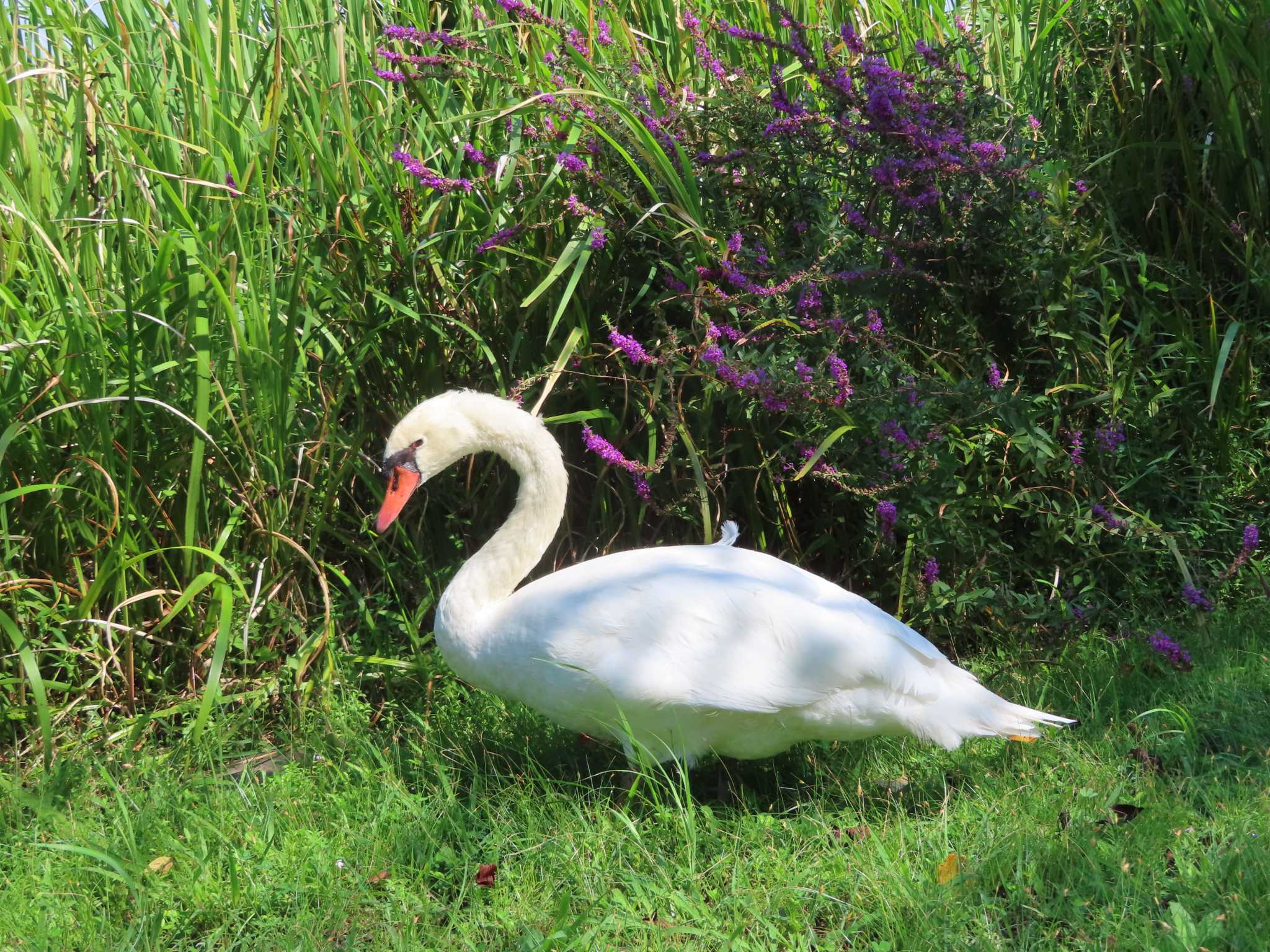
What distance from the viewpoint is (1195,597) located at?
356 cm

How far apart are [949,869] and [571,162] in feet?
7.37

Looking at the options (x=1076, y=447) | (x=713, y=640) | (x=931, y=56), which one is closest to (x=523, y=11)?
(x=931, y=56)

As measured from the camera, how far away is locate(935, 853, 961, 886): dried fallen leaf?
2.51m

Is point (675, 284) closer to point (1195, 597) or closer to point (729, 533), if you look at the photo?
point (729, 533)

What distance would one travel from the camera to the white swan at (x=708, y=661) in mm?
2807

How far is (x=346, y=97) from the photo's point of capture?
3689 millimetres

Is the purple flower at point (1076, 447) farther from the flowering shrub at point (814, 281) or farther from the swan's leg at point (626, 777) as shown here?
the swan's leg at point (626, 777)

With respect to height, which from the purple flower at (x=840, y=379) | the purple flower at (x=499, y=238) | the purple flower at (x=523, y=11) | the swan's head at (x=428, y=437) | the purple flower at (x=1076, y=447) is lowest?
the purple flower at (x=1076, y=447)

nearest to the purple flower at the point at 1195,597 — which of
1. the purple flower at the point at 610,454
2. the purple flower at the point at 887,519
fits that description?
the purple flower at the point at 887,519

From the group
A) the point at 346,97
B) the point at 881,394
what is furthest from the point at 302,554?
the point at 881,394

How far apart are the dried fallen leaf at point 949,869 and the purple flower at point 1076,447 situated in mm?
1598

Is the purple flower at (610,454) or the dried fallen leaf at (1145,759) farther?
the purple flower at (610,454)

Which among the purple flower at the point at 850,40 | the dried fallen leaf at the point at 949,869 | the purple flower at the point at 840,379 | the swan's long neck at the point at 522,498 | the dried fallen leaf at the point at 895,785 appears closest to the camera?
the dried fallen leaf at the point at 949,869

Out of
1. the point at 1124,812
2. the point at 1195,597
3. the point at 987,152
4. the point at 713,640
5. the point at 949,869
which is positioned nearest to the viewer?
the point at 949,869
